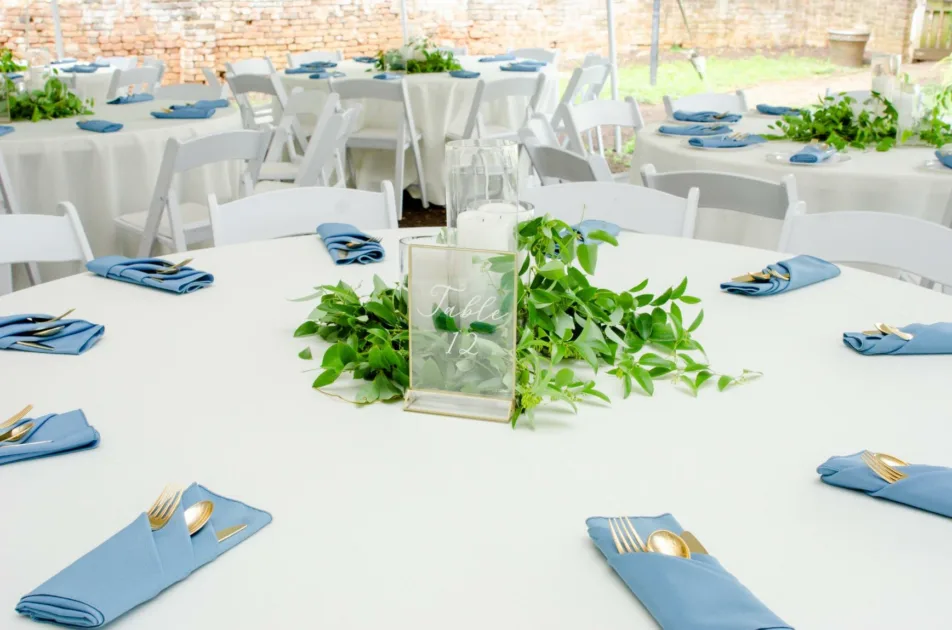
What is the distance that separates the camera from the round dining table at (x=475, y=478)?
805 mm

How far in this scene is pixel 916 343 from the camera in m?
1.30

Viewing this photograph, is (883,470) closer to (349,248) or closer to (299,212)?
(349,248)

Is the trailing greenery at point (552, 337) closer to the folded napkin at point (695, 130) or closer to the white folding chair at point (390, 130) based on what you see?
the folded napkin at point (695, 130)

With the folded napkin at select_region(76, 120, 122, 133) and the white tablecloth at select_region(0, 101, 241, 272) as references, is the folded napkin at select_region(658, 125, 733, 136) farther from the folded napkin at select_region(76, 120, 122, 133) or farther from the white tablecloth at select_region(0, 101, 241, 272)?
the folded napkin at select_region(76, 120, 122, 133)

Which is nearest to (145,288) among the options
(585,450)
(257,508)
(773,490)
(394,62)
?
(257,508)

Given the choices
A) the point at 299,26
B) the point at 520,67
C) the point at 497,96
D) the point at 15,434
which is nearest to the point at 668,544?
the point at 15,434

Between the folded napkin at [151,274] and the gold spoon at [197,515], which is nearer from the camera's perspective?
the gold spoon at [197,515]

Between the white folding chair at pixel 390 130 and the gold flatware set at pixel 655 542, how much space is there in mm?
4190

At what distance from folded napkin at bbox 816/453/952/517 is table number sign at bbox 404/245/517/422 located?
0.39 meters

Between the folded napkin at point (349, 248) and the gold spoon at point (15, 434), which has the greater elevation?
the folded napkin at point (349, 248)

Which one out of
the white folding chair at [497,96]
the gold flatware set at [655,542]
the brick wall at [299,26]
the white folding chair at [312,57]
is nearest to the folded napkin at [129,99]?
the white folding chair at [497,96]

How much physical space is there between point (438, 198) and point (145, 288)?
3988mm

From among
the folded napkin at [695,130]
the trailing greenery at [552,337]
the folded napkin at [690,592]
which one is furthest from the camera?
the folded napkin at [695,130]

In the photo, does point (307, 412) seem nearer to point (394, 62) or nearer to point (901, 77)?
point (901, 77)
